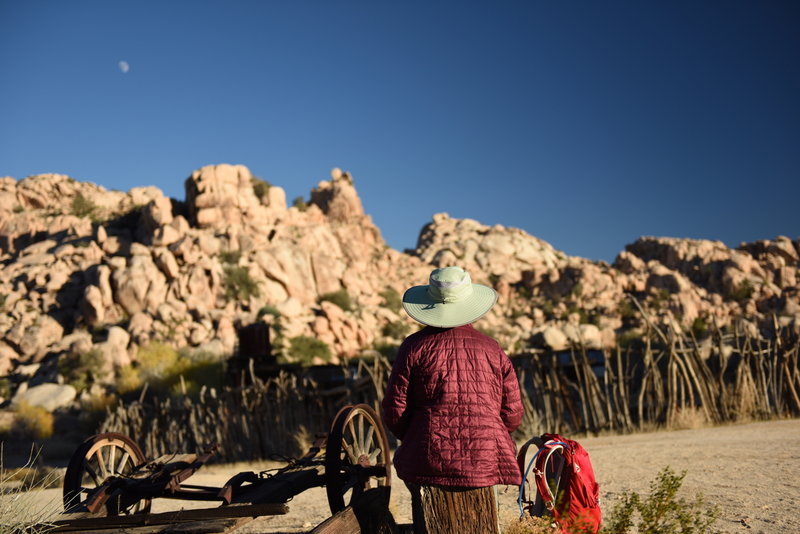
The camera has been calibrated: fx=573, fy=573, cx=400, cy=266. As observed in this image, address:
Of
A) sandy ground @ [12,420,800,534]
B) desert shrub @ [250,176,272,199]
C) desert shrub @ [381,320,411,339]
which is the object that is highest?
desert shrub @ [250,176,272,199]

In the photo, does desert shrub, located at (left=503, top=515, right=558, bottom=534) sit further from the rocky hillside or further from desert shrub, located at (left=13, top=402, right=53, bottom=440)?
desert shrub, located at (left=13, top=402, right=53, bottom=440)

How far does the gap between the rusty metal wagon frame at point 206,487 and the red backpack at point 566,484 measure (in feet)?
3.93

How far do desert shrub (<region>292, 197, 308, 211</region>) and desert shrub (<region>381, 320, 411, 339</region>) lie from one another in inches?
463

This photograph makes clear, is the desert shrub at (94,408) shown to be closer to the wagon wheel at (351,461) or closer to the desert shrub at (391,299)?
the desert shrub at (391,299)

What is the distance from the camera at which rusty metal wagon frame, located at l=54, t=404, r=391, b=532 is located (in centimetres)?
336

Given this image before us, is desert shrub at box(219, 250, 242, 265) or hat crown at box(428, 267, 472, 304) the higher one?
desert shrub at box(219, 250, 242, 265)

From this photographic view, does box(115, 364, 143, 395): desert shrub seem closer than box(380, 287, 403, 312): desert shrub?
Yes

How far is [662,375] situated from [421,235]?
130 feet

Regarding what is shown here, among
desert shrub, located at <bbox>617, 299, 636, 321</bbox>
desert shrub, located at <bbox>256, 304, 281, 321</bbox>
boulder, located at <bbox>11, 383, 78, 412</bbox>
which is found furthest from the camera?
desert shrub, located at <bbox>617, 299, 636, 321</bbox>

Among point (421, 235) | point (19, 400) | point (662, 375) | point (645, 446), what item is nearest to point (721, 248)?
point (421, 235)

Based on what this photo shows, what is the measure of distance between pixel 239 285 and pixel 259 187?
9061mm

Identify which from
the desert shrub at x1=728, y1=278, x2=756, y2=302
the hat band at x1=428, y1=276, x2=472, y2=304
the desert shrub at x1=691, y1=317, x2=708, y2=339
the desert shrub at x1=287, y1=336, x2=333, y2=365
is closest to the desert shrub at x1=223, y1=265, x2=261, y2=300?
the desert shrub at x1=287, y1=336, x2=333, y2=365

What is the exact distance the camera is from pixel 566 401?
1183cm

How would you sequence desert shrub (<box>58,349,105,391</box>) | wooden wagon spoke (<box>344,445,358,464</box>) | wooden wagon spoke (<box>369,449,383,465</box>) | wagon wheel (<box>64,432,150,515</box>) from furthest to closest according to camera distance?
desert shrub (<box>58,349,105,391</box>), wooden wagon spoke (<box>369,449,383,465</box>), wooden wagon spoke (<box>344,445,358,464</box>), wagon wheel (<box>64,432,150,515</box>)
